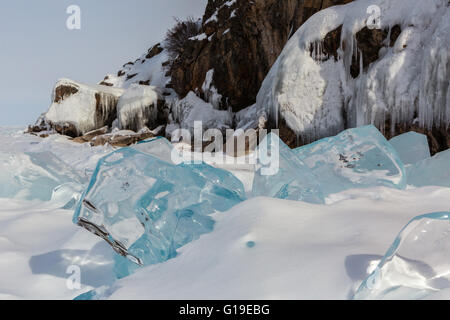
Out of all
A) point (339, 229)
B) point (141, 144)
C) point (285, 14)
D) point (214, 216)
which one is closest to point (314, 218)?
point (339, 229)

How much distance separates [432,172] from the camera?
2641mm

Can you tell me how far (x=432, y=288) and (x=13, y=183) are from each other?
9.11ft

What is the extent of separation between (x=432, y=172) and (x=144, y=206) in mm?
2197

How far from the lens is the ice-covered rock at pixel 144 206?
4.52ft

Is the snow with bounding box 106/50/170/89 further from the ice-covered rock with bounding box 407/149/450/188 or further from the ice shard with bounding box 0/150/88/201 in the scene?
the ice-covered rock with bounding box 407/149/450/188

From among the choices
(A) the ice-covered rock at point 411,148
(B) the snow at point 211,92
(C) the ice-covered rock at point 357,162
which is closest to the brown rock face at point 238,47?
(B) the snow at point 211,92

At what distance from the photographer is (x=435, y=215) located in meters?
0.95

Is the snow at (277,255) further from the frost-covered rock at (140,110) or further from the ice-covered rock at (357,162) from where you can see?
the frost-covered rock at (140,110)

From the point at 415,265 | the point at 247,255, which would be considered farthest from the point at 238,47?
the point at 415,265

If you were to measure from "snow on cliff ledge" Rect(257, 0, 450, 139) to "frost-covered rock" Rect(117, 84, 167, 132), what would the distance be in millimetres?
5763

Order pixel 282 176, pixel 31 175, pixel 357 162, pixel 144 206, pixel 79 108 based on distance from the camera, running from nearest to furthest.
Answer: pixel 144 206 < pixel 282 176 < pixel 357 162 < pixel 31 175 < pixel 79 108

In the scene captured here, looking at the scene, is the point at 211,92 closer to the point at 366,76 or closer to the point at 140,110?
the point at 140,110

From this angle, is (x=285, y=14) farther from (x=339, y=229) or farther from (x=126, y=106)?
(x=339, y=229)

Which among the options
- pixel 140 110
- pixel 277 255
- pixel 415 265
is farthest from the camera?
pixel 140 110
